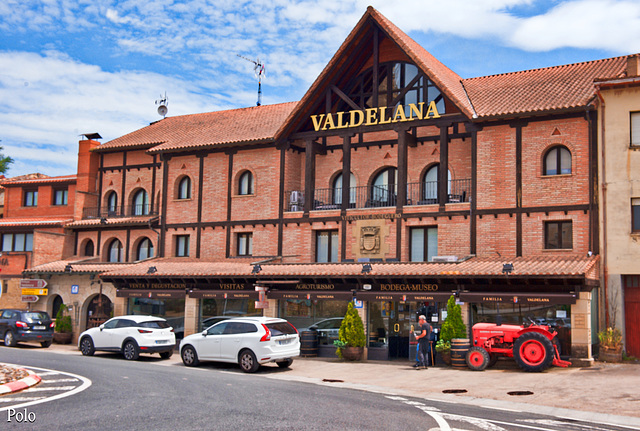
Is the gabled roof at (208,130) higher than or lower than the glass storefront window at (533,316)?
higher

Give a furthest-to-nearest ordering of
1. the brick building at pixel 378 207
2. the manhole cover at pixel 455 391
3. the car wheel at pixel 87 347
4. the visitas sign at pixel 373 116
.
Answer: the visitas sign at pixel 373 116
the car wheel at pixel 87 347
the brick building at pixel 378 207
the manhole cover at pixel 455 391

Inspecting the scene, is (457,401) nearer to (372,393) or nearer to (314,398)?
(372,393)

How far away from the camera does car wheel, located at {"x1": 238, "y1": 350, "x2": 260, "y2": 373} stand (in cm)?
2059

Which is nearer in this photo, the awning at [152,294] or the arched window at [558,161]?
the arched window at [558,161]

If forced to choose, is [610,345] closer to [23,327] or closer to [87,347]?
[87,347]

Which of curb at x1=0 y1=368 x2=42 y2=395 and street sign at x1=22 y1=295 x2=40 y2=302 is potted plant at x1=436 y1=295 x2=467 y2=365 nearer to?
curb at x1=0 y1=368 x2=42 y2=395

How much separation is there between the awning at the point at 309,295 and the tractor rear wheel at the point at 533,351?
283 inches

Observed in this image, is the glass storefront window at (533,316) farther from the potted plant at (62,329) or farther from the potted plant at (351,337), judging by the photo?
the potted plant at (62,329)

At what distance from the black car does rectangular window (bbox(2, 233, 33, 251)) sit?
9653 millimetres

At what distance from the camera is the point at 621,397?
49.2 feet

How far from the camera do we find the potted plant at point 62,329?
32.5 metres

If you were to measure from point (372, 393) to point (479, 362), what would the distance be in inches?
245

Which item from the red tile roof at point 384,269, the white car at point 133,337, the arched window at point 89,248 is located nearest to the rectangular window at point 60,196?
the arched window at point 89,248

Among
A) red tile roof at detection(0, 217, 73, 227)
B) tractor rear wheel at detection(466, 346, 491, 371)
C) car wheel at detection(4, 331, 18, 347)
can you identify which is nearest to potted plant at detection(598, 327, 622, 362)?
tractor rear wheel at detection(466, 346, 491, 371)
